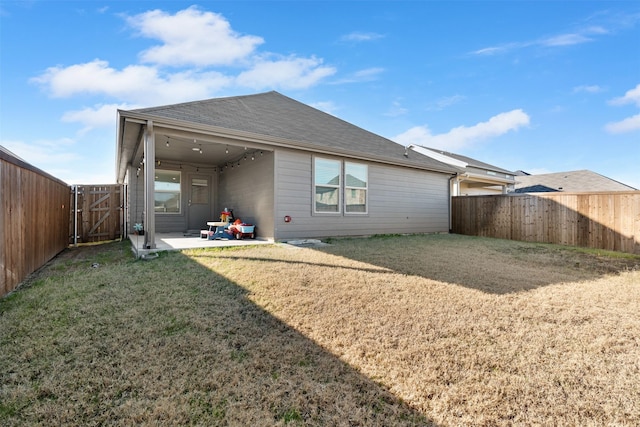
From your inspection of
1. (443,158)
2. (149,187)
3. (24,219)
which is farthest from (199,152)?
(443,158)

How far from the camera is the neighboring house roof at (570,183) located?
690 inches

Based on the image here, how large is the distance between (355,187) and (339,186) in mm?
627

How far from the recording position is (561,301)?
3326 millimetres

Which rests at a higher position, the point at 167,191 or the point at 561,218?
the point at 167,191

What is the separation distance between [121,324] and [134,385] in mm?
1114

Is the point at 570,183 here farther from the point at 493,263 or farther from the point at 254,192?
the point at 254,192

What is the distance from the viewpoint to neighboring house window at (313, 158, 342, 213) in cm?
802

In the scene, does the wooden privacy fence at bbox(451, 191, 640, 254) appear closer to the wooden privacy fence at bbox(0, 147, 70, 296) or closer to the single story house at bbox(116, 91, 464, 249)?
the single story house at bbox(116, 91, 464, 249)

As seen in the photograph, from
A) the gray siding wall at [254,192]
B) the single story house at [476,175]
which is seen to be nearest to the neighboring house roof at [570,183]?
the single story house at [476,175]

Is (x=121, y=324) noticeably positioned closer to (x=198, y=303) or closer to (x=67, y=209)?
(x=198, y=303)

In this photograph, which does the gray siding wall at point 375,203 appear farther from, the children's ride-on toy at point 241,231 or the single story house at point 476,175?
the single story house at point 476,175

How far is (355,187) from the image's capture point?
8.79 metres

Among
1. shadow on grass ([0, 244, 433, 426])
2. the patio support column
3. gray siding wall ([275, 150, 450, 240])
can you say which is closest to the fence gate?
the patio support column

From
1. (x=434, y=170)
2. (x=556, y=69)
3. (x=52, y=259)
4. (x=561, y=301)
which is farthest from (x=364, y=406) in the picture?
(x=556, y=69)
